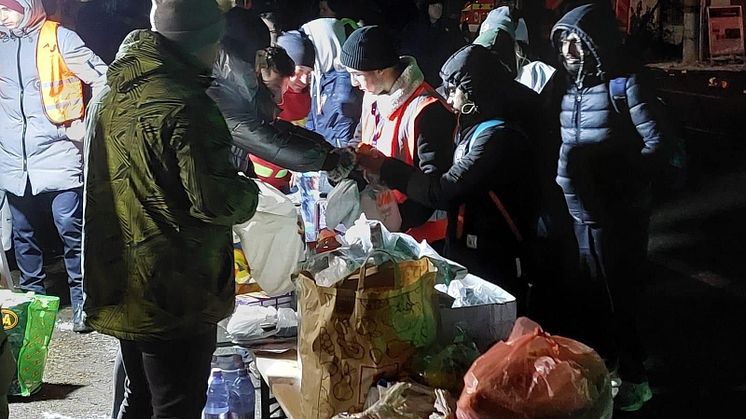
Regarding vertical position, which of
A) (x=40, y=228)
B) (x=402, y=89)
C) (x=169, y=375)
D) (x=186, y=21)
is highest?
(x=186, y=21)

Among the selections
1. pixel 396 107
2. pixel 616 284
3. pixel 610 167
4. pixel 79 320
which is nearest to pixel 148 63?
pixel 396 107

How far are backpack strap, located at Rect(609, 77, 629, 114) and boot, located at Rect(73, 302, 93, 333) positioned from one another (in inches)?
50.6

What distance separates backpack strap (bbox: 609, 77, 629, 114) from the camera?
1.96 metres

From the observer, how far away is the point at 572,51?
6.52 ft

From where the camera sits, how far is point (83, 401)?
2.31m

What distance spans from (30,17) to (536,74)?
45.3 inches

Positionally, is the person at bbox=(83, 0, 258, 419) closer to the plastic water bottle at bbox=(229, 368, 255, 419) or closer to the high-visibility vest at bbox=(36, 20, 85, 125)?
the high-visibility vest at bbox=(36, 20, 85, 125)

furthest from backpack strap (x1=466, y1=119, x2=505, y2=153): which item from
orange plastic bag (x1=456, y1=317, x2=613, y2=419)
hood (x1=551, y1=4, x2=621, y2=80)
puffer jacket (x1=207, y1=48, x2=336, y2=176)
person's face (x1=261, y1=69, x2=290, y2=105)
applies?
orange plastic bag (x1=456, y1=317, x2=613, y2=419)

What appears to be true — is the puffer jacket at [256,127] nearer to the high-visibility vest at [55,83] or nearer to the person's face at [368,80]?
the person's face at [368,80]

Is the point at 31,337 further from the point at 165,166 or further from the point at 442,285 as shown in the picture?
the point at 442,285

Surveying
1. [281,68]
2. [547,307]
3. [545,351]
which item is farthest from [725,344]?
[281,68]

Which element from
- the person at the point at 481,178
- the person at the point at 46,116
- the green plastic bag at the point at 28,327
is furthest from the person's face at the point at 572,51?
the green plastic bag at the point at 28,327

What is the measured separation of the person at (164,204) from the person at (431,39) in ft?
1.47

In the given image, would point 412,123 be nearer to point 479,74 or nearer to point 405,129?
point 405,129
